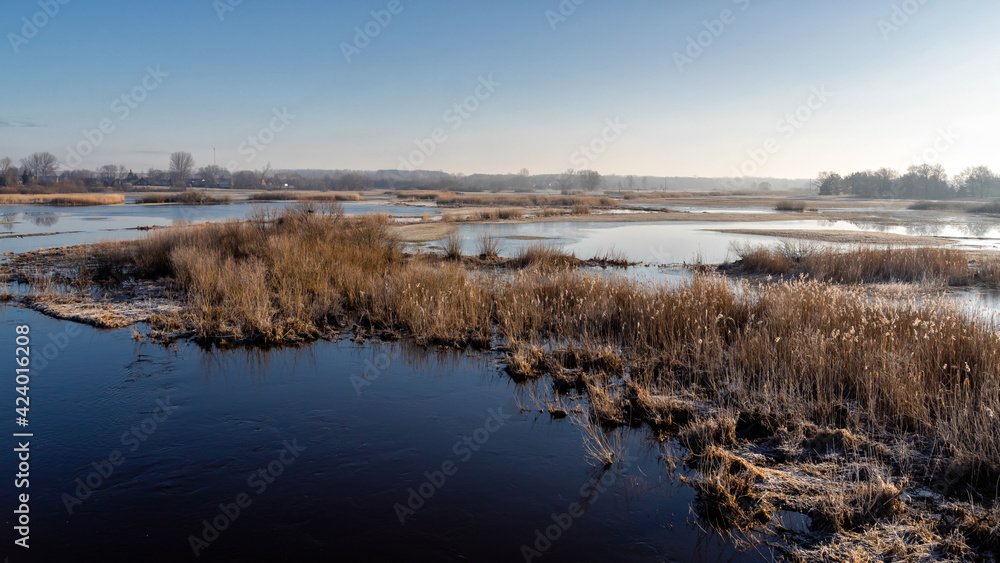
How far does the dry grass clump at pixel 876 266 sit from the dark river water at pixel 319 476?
1270 centimetres

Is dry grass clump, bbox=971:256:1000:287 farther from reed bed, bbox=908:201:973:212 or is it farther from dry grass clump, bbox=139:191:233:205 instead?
dry grass clump, bbox=139:191:233:205

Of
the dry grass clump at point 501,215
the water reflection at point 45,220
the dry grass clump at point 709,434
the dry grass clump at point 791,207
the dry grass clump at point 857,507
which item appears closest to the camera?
the dry grass clump at point 857,507

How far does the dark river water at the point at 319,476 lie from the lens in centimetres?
478

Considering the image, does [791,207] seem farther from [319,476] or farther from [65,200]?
[65,200]

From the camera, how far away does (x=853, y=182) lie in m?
98.7

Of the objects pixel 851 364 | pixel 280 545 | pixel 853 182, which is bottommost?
pixel 280 545

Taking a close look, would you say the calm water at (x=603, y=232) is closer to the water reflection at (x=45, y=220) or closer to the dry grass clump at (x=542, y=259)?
the water reflection at (x=45, y=220)

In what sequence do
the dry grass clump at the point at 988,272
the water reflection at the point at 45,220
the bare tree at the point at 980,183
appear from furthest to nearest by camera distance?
the bare tree at the point at 980,183
the water reflection at the point at 45,220
the dry grass clump at the point at 988,272

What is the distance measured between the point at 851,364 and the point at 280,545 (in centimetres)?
696

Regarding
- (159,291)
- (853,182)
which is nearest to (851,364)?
(159,291)

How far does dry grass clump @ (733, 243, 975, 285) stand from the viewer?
16719mm

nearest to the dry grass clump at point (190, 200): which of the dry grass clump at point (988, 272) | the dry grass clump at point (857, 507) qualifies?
the dry grass clump at point (988, 272)

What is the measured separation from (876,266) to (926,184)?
83197 millimetres

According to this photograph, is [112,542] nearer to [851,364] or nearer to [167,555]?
[167,555]
